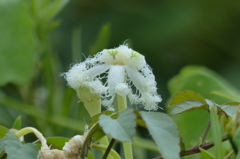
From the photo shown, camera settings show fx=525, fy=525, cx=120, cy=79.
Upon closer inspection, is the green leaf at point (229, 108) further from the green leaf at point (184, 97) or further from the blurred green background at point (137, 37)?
the blurred green background at point (137, 37)

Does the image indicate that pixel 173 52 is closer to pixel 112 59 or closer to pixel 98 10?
pixel 98 10

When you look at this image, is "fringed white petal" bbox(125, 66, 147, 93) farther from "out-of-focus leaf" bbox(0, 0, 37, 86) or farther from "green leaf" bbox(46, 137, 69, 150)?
"out-of-focus leaf" bbox(0, 0, 37, 86)

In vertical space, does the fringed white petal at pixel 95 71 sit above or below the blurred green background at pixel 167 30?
below

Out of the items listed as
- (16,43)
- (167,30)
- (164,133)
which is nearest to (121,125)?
(164,133)

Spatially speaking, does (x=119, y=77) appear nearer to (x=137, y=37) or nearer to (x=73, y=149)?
(x=73, y=149)

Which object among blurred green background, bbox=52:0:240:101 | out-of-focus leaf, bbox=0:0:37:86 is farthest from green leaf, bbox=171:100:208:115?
blurred green background, bbox=52:0:240:101

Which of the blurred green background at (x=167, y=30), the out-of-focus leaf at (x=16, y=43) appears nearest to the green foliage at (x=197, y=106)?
the out-of-focus leaf at (x=16, y=43)

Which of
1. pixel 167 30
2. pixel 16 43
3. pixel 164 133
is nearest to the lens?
pixel 164 133
